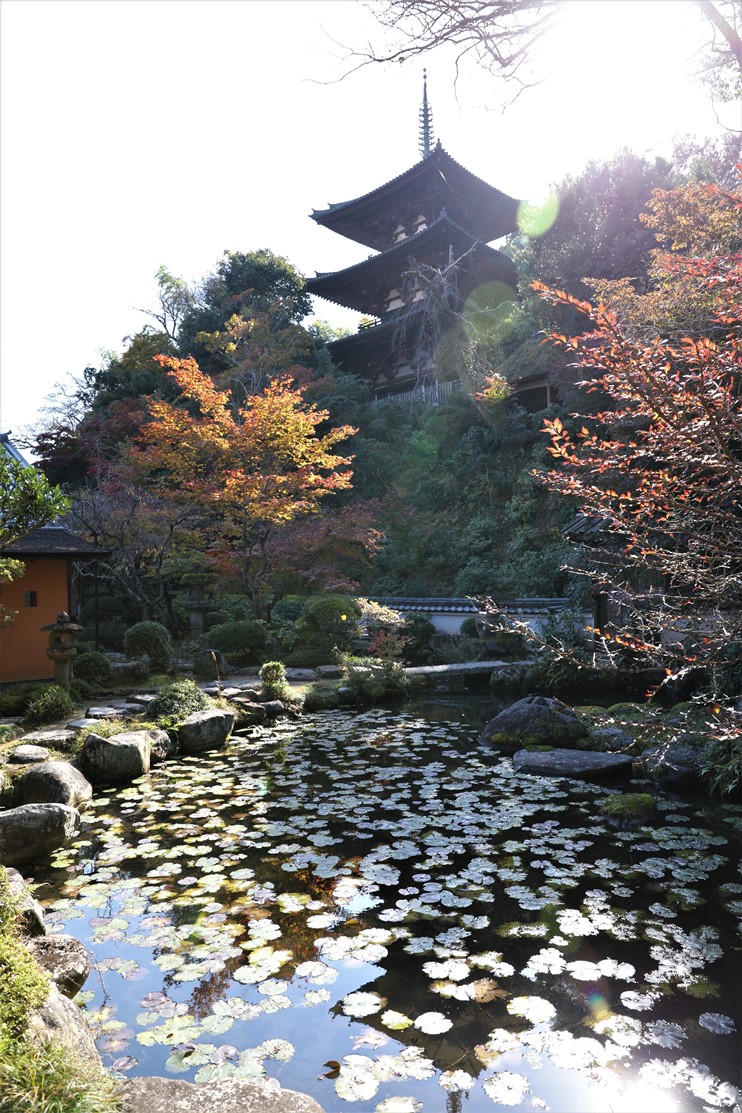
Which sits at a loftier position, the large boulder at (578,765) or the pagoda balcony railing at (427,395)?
the pagoda balcony railing at (427,395)

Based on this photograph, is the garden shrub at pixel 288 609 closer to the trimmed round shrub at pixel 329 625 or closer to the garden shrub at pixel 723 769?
the trimmed round shrub at pixel 329 625

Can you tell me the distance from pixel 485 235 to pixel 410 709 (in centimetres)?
2465

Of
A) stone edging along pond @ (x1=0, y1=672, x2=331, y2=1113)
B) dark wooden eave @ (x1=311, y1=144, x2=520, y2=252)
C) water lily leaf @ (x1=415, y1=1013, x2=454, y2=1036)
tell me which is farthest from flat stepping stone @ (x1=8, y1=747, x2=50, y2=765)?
dark wooden eave @ (x1=311, y1=144, x2=520, y2=252)

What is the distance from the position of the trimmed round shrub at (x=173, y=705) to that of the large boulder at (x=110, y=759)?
1.05 meters

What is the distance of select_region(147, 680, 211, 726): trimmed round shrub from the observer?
26.3 feet

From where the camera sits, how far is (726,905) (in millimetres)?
4035

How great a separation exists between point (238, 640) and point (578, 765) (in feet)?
22.9

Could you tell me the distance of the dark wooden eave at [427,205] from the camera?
25.8 metres

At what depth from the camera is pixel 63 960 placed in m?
3.22

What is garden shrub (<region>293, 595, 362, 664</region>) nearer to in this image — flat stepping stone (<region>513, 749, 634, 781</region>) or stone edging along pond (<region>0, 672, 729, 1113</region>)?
stone edging along pond (<region>0, 672, 729, 1113</region>)

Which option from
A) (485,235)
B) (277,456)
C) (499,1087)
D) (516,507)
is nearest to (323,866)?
(499,1087)

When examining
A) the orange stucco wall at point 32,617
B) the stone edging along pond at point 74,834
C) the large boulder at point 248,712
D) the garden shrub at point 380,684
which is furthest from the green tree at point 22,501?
the garden shrub at point 380,684

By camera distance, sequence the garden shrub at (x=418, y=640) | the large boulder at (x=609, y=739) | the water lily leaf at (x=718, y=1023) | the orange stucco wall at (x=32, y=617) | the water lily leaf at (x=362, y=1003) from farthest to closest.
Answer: the garden shrub at (x=418, y=640) < the orange stucco wall at (x=32, y=617) < the large boulder at (x=609, y=739) < the water lily leaf at (x=362, y=1003) < the water lily leaf at (x=718, y=1023)

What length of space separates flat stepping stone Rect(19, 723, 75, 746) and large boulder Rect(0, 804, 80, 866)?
6.17ft
